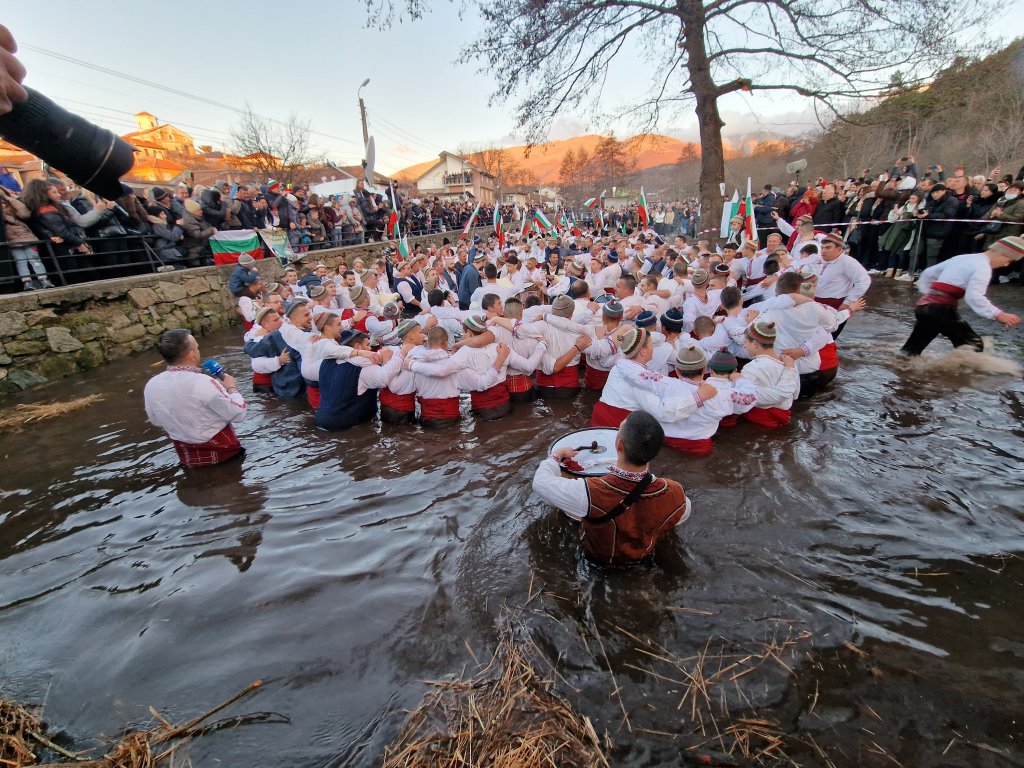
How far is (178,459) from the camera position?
5.25 metres

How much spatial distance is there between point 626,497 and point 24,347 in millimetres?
10363

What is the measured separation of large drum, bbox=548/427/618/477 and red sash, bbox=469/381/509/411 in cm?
238

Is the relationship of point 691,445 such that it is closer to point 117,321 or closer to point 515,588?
point 515,588

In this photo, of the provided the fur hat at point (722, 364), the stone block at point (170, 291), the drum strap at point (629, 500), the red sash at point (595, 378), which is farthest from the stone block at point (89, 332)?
the fur hat at point (722, 364)

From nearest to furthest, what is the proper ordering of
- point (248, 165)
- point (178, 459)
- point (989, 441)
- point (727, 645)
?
point (727, 645) → point (989, 441) → point (178, 459) → point (248, 165)

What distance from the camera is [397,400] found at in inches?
232

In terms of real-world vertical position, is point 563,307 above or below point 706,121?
below

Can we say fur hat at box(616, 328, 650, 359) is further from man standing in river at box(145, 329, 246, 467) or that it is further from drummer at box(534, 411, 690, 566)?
man standing in river at box(145, 329, 246, 467)

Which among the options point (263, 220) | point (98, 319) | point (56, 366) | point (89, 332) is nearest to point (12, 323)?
point (56, 366)

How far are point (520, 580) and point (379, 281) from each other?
9624 millimetres

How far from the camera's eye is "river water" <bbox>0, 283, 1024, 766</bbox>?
89.0 inches

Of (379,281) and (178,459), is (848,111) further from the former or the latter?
(178,459)

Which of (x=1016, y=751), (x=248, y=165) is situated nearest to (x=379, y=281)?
(x=1016, y=751)

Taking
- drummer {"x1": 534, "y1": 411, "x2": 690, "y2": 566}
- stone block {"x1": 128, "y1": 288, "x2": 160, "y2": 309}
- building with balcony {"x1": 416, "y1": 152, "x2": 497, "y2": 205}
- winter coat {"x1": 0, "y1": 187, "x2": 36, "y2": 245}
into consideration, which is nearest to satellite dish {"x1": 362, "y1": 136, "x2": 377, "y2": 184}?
stone block {"x1": 128, "y1": 288, "x2": 160, "y2": 309}
